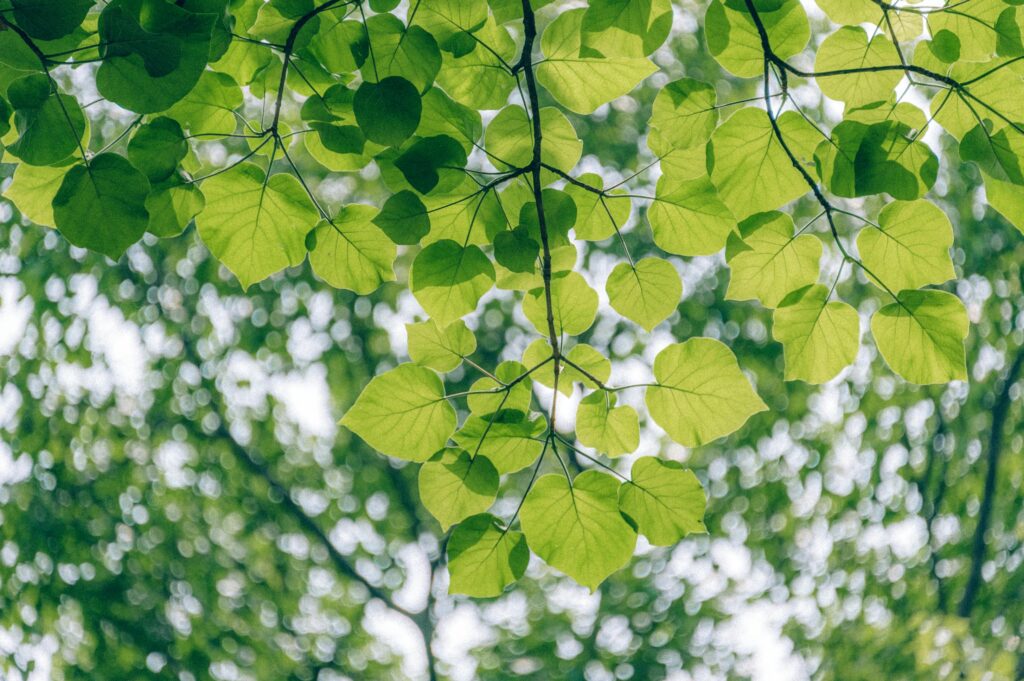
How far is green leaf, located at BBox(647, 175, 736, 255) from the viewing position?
0.85 m

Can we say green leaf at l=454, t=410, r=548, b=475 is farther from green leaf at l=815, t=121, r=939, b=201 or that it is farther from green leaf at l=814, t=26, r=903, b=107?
green leaf at l=814, t=26, r=903, b=107

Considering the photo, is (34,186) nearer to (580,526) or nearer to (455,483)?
(455,483)

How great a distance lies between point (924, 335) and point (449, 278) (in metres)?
0.54

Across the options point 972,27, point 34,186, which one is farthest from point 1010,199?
point 34,186

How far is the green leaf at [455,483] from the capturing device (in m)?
0.79

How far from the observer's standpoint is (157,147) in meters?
0.78

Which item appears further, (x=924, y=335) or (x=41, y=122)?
(x=924, y=335)

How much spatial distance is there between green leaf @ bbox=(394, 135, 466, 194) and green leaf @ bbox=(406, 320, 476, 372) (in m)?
0.19

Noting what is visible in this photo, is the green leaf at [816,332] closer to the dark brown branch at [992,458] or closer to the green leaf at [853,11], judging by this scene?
the green leaf at [853,11]

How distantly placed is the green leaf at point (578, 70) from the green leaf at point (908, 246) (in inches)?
12.4

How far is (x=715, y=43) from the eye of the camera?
80 centimetres

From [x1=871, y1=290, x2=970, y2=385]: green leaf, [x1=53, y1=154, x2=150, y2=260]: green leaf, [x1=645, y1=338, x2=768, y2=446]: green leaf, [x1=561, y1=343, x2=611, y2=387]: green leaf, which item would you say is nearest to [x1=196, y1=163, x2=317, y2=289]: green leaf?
[x1=53, y1=154, x2=150, y2=260]: green leaf

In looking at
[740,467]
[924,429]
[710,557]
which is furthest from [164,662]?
[924,429]

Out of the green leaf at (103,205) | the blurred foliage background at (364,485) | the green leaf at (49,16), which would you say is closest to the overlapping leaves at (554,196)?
the green leaf at (103,205)
